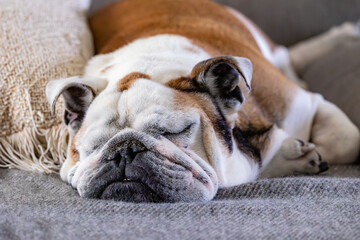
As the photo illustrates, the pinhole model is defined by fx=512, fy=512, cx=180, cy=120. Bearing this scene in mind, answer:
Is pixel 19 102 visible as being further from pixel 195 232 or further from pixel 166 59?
pixel 195 232

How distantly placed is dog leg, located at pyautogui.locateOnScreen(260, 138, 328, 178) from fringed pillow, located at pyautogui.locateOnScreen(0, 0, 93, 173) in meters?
0.61

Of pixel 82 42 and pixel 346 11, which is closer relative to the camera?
pixel 82 42

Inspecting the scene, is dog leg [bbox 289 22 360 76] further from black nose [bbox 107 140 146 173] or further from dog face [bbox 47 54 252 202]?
black nose [bbox 107 140 146 173]

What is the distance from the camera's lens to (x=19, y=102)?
1452 mm

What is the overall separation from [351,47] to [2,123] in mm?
1462

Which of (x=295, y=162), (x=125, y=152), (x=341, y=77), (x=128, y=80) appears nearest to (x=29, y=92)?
(x=128, y=80)

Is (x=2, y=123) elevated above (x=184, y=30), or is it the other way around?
(x=184, y=30)

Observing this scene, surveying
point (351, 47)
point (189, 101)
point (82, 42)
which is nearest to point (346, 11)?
point (351, 47)

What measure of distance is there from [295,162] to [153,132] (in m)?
0.51

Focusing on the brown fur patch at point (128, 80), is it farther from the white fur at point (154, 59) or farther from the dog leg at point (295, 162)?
the dog leg at point (295, 162)

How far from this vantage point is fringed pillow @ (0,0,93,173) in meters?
1.45

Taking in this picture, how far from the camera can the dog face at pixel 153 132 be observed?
1.13 meters

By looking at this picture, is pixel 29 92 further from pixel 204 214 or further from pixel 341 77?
pixel 341 77

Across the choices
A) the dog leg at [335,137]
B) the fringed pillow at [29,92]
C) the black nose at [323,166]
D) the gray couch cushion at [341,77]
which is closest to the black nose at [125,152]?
the fringed pillow at [29,92]
